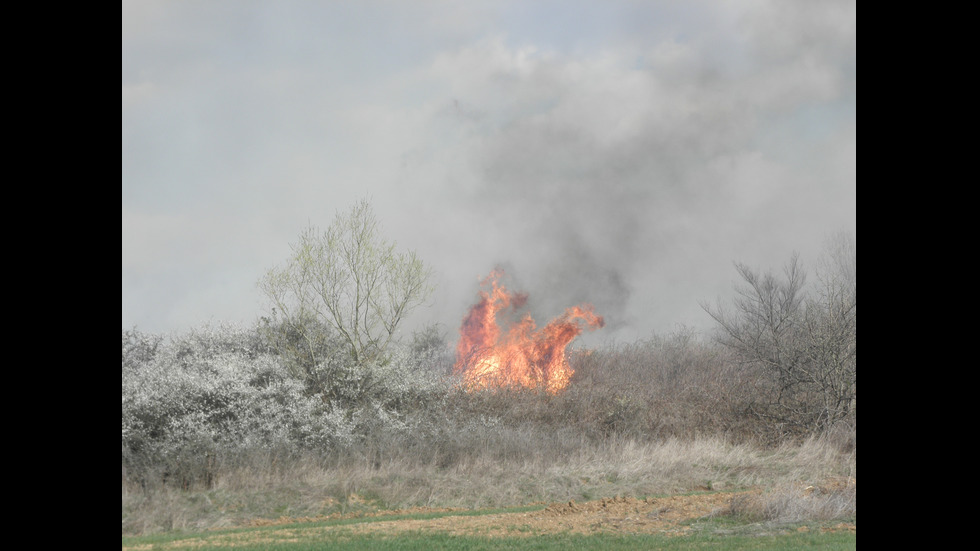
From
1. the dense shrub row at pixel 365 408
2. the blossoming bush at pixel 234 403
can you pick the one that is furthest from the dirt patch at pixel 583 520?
the dense shrub row at pixel 365 408

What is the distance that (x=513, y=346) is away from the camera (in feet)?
72.7

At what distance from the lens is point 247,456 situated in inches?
552

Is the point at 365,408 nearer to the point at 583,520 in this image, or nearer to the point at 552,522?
the point at 552,522

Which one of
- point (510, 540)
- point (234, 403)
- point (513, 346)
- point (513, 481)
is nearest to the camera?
point (510, 540)

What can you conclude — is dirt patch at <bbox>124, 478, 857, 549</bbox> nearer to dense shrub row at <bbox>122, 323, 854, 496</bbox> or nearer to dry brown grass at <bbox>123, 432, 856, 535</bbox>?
dry brown grass at <bbox>123, 432, 856, 535</bbox>

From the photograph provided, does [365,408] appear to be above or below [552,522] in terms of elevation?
above

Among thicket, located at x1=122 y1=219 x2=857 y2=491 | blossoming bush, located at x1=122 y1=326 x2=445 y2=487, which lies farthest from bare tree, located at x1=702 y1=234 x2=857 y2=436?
blossoming bush, located at x1=122 y1=326 x2=445 y2=487

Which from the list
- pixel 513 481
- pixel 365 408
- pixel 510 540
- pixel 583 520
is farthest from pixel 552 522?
pixel 365 408

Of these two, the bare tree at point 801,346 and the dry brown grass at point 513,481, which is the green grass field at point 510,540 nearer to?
the dry brown grass at point 513,481

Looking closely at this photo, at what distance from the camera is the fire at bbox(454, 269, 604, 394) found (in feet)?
69.4

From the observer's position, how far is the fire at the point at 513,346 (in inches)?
832
